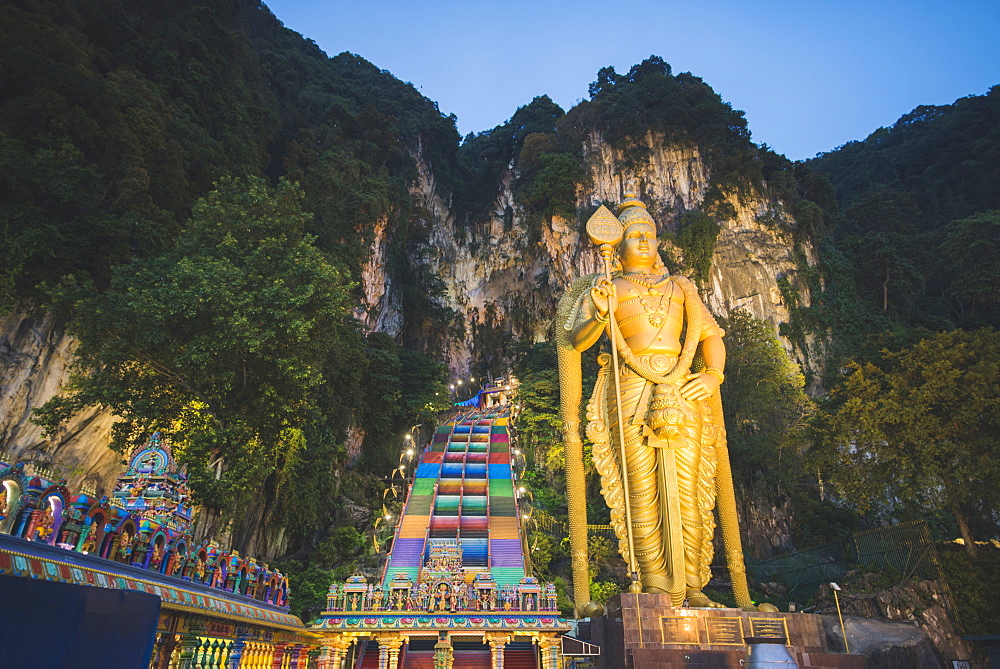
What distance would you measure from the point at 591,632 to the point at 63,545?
13.4ft

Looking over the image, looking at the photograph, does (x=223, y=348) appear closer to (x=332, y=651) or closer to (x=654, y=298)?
(x=332, y=651)

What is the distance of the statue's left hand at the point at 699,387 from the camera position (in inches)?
221

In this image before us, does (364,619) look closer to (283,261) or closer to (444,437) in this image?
(283,261)

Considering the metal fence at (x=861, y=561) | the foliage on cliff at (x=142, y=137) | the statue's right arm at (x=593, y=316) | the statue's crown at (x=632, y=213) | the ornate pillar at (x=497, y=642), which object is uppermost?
the foliage on cliff at (x=142, y=137)

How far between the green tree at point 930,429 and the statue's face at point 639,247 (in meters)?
4.71

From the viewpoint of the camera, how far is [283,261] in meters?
9.61

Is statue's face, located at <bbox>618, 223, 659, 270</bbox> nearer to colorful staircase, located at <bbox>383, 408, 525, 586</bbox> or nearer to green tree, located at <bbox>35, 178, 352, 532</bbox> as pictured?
colorful staircase, located at <bbox>383, 408, 525, 586</bbox>

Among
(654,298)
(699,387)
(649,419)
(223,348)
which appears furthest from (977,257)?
(223,348)

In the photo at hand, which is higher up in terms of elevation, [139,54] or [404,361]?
[139,54]

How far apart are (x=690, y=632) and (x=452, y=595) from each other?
11.4 ft

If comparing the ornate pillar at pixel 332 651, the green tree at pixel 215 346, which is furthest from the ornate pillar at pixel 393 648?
the green tree at pixel 215 346

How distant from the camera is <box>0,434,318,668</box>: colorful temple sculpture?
9.00ft

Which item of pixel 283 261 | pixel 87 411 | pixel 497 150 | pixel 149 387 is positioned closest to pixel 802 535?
pixel 283 261

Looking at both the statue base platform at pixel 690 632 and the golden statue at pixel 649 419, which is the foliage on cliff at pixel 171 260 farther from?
the statue base platform at pixel 690 632
